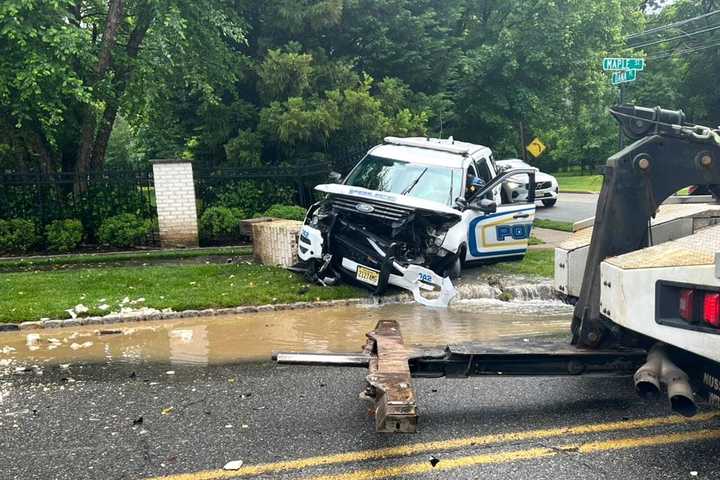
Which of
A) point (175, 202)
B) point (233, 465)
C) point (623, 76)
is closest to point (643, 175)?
point (233, 465)

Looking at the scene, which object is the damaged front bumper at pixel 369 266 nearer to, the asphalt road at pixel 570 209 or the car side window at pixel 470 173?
the car side window at pixel 470 173

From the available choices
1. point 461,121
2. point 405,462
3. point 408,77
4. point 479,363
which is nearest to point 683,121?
point 479,363

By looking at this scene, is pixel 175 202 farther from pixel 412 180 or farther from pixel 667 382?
pixel 667 382

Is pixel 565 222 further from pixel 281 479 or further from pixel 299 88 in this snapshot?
pixel 281 479

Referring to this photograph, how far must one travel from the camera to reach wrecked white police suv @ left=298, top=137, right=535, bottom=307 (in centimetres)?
888

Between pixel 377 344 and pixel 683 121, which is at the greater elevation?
pixel 683 121

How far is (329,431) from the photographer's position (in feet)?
14.5

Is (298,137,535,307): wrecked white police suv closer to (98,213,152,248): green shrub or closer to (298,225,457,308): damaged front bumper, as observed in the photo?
(298,225,457,308): damaged front bumper

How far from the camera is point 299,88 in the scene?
49.1 feet

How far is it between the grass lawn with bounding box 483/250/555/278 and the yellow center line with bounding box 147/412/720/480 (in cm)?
595

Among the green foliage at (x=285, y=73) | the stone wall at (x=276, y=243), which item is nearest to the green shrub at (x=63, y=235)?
the stone wall at (x=276, y=243)

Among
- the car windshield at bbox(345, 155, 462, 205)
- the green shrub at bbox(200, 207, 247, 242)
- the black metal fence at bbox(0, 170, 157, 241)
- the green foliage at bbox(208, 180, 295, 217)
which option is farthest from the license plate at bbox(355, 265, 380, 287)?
the black metal fence at bbox(0, 170, 157, 241)

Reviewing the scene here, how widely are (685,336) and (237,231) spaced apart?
1148 cm

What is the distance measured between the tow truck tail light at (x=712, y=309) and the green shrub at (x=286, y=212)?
10.9 m
